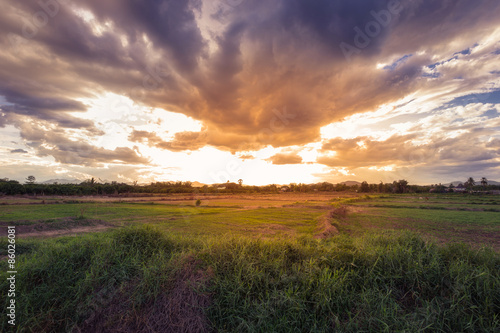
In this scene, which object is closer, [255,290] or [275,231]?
[255,290]

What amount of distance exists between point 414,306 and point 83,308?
204 inches

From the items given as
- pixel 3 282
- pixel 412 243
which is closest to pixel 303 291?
pixel 412 243

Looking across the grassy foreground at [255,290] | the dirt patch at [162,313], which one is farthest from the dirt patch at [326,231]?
the dirt patch at [162,313]

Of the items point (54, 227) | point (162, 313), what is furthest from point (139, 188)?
point (162, 313)

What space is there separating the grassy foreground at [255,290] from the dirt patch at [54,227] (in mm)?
15012

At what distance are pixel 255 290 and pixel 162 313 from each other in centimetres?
149

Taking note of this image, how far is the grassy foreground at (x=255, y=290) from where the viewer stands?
3203mm

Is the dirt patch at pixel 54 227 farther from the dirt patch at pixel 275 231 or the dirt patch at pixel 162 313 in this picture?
the dirt patch at pixel 162 313

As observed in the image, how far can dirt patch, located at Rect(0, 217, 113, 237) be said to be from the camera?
50.1ft

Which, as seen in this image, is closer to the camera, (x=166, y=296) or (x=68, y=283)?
(x=166, y=296)

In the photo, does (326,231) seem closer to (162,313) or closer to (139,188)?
(162,313)

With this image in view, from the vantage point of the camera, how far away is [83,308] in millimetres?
3486

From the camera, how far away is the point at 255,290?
12.4 feet

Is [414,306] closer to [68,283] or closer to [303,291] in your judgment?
[303,291]
